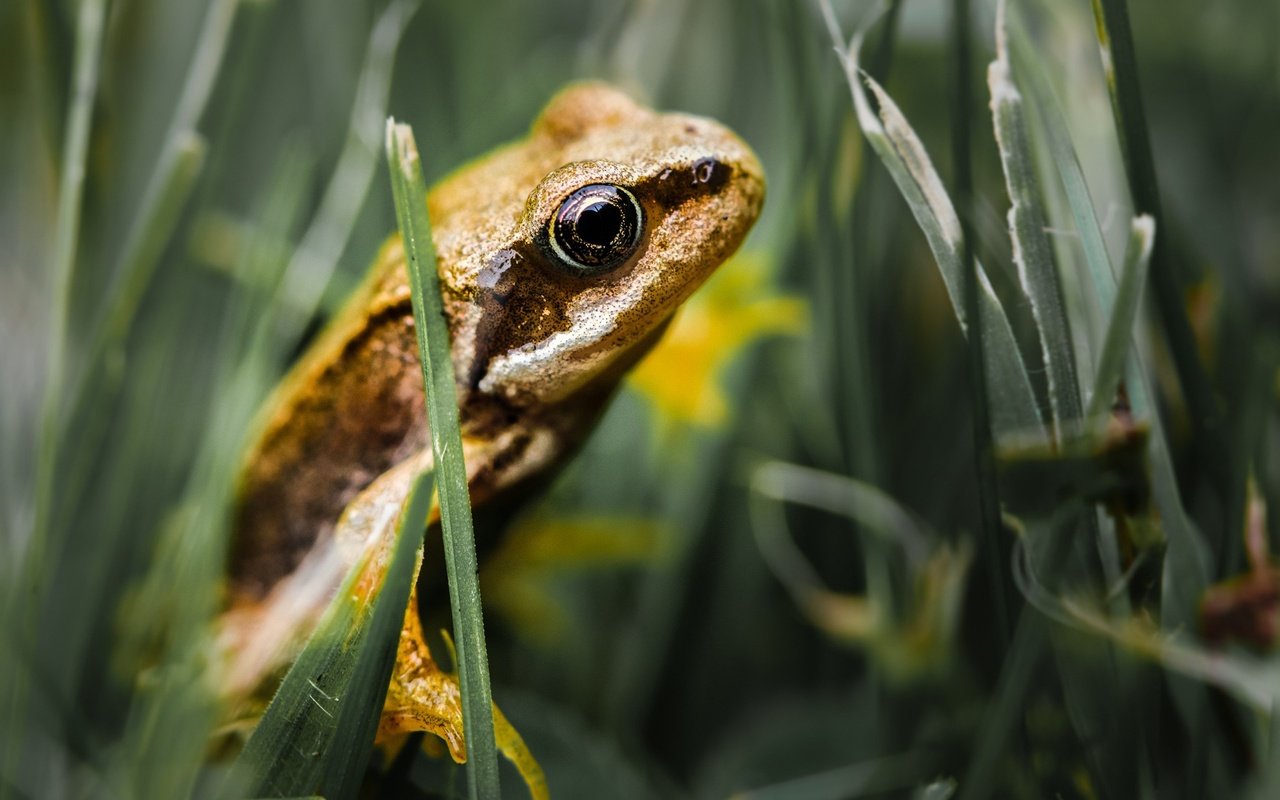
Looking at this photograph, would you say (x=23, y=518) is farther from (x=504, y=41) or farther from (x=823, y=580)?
(x=504, y=41)

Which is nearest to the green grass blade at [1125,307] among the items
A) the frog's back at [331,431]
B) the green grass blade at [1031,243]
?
the green grass blade at [1031,243]

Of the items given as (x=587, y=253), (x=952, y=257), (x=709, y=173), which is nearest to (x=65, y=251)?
(x=587, y=253)

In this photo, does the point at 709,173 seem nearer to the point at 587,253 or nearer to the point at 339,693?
the point at 587,253

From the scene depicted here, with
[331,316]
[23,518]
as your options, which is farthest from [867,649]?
[23,518]

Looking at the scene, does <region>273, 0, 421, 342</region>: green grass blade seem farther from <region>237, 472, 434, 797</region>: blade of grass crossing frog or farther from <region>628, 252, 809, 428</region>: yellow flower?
<region>237, 472, 434, 797</region>: blade of grass crossing frog

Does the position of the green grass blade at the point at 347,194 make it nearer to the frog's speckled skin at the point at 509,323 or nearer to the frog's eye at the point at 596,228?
the frog's speckled skin at the point at 509,323

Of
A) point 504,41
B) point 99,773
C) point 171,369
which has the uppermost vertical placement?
point 504,41

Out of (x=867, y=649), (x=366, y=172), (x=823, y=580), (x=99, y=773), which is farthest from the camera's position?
(x=823, y=580)
